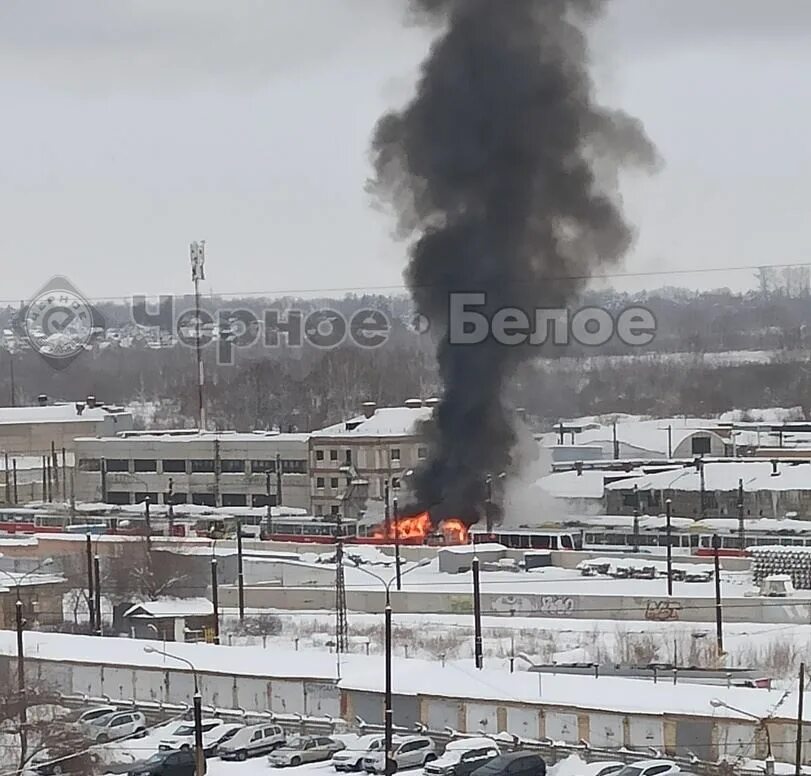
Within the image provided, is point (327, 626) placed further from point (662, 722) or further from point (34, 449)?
point (34, 449)

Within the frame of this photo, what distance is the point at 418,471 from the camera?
3069 centimetres

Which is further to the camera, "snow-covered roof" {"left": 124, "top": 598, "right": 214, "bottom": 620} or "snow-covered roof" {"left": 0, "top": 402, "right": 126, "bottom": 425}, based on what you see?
"snow-covered roof" {"left": 0, "top": 402, "right": 126, "bottom": 425}

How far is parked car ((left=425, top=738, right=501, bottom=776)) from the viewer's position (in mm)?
14078

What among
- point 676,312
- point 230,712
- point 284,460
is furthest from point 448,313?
point 676,312

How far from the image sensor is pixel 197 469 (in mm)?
41688

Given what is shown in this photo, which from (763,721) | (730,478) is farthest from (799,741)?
(730,478)

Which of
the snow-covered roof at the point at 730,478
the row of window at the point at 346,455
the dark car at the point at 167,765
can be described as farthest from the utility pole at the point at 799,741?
the row of window at the point at 346,455

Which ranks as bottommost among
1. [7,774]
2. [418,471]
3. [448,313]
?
[7,774]

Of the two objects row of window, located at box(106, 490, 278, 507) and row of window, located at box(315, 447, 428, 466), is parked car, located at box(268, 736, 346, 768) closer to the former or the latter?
row of window, located at box(315, 447, 428, 466)

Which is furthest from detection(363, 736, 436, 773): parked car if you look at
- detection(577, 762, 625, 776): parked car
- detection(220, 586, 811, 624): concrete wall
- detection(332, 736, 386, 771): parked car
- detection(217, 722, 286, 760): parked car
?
detection(220, 586, 811, 624): concrete wall

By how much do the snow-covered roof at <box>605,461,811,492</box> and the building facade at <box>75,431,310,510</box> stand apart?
905cm

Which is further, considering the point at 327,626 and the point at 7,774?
the point at 327,626

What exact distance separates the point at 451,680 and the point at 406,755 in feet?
4.92

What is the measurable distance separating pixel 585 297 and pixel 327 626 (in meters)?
11.7
